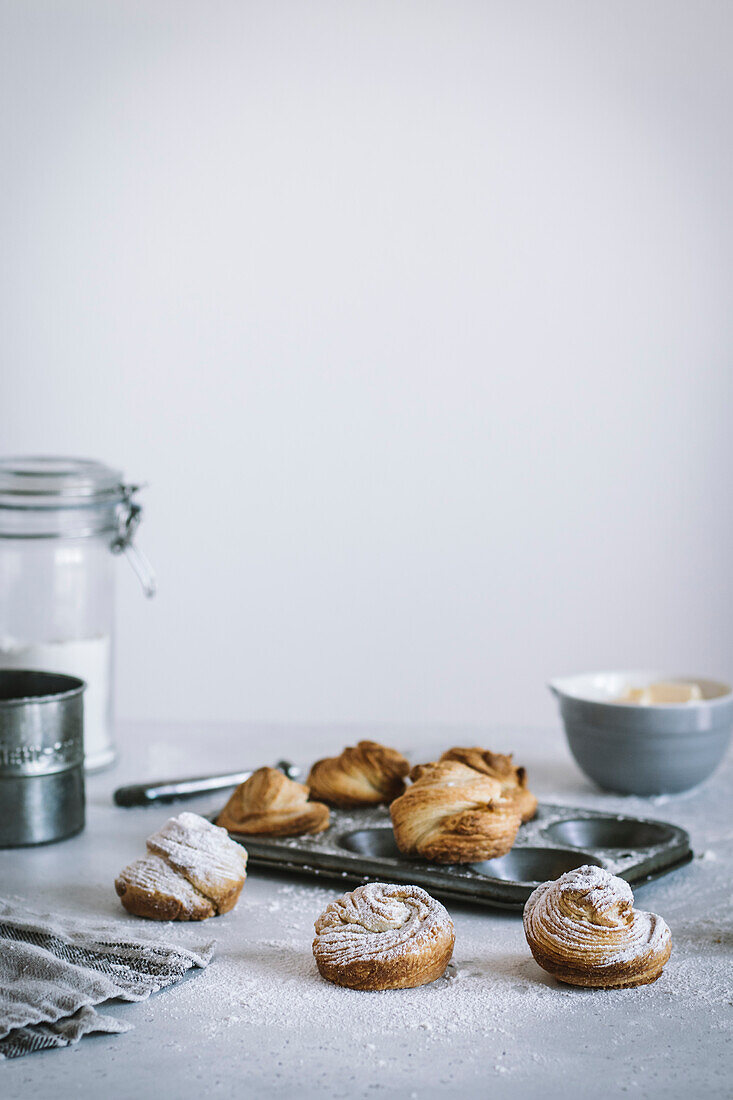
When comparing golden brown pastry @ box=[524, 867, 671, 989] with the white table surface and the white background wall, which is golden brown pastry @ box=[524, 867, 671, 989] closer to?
the white table surface

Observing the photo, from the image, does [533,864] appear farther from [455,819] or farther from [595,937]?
[595,937]

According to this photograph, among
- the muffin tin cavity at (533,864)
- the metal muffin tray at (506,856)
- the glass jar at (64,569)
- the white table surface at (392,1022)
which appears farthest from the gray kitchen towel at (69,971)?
the glass jar at (64,569)

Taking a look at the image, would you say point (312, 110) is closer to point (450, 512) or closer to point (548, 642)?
point (450, 512)

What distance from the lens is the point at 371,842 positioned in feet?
4.03

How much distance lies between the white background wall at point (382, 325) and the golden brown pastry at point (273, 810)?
5.01 feet

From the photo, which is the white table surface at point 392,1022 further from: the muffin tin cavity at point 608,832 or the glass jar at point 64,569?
the glass jar at point 64,569

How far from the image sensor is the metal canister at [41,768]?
1.24m

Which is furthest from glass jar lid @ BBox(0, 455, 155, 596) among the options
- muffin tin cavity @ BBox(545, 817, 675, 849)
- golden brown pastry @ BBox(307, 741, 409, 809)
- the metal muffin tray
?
muffin tin cavity @ BBox(545, 817, 675, 849)

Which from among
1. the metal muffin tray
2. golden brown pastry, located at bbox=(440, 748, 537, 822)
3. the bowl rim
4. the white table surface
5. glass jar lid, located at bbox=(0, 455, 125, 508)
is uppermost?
glass jar lid, located at bbox=(0, 455, 125, 508)

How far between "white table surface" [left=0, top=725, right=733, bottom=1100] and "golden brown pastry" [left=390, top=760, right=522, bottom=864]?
0.06 m

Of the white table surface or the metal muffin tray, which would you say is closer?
the white table surface

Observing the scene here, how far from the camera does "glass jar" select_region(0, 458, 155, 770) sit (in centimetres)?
156

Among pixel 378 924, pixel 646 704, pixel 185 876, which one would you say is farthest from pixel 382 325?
pixel 378 924

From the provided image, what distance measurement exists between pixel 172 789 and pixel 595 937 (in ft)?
2.20
